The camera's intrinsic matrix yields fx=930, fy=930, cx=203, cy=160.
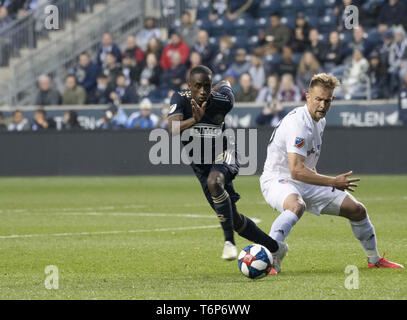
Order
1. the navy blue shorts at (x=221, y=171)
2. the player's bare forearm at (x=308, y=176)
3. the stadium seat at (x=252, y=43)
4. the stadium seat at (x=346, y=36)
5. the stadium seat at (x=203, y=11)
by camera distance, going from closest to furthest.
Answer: the player's bare forearm at (x=308, y=176)
the navy blue shorts at (x=221, y=171)
the stadium seat at (x=346, y=36)
the stadium seat at (x=252, y=43)
the stadium seat at (x=203, y=11)

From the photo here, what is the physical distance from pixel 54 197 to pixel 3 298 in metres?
11.4

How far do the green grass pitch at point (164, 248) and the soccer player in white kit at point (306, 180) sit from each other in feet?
1.25

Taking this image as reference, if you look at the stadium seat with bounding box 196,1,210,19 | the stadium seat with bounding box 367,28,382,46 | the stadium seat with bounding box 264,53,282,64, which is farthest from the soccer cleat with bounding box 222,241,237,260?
the stadium seat with bounding box 196,1,210,19

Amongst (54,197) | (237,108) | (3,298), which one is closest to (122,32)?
(237,108)

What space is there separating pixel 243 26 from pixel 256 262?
19158 millimetres

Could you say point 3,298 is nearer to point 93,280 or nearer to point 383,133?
point 93,280

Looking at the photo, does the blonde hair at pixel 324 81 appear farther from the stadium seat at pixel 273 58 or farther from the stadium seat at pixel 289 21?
the stadium seat at pixel 289 21

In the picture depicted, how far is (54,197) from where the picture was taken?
18078 millimetres

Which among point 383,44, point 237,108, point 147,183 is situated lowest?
point 147,183

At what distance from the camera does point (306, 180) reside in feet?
26.1

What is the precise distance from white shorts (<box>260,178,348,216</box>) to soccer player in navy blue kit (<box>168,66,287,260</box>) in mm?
343

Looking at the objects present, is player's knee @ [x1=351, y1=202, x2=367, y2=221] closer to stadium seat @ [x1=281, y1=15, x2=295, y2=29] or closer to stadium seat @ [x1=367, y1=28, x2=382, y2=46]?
stadium seat @ [x1=367, y1=28, x2=382, y2=46]

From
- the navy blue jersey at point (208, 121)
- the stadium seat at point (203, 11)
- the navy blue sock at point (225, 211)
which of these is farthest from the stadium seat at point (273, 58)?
the navy blue sock at point (225, 211)

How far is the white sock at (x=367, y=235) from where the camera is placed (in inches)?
330
